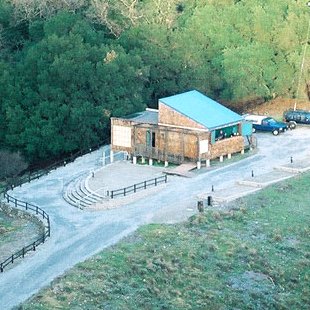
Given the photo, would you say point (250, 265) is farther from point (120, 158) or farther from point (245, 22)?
point (245, 22)

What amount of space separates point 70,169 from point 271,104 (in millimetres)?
18415

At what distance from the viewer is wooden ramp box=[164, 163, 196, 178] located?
124ft

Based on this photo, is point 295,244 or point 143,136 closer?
point 295,244

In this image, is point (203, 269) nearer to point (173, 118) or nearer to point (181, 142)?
point (181, 142)

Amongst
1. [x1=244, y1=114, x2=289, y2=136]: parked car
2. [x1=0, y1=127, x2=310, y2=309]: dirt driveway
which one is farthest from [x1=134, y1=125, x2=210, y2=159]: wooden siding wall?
[x1=244, y1=114, x2=289, y2=136]: parked car

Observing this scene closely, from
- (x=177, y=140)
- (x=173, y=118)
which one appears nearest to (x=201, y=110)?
(x=173, y=118)

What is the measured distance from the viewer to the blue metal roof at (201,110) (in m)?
39.5

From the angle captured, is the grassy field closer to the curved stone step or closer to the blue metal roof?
the curved stone step

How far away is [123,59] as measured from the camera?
4728cm

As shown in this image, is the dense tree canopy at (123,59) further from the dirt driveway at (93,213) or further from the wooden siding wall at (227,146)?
the wooden siding wall at (227,146)

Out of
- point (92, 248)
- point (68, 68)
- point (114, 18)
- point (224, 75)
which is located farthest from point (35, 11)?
point (92, 248)

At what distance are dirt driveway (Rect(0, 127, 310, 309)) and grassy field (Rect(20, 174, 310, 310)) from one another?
87cm

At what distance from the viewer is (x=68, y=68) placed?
46656mm

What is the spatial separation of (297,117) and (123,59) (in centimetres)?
1055
